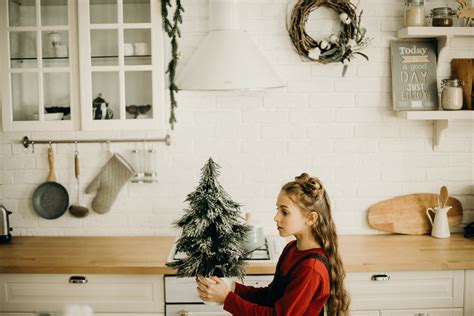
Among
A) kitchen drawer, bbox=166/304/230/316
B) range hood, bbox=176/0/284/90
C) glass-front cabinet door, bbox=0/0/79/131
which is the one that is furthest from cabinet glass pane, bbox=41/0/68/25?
kitchen drawer, bbox=166/304/230/316

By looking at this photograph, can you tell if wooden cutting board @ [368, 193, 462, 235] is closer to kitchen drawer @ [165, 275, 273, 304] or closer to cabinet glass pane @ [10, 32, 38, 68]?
kitchen drawer @ [165, 275, 273, 304]

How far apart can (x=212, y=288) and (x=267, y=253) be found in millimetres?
1161

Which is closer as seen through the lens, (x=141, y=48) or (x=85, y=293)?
(x=85, y=293)

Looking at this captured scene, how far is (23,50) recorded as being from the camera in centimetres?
346

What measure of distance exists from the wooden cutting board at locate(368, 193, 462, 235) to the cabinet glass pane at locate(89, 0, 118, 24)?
6.14 feet

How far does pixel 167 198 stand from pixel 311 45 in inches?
48.5

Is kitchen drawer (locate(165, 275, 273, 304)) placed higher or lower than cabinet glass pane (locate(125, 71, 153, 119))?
lower

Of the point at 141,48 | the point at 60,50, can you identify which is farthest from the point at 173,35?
the point at 60,50

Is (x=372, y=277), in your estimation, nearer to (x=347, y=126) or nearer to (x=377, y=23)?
(x=347, y=126)

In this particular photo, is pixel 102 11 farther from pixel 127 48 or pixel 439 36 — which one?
pixel 439 36

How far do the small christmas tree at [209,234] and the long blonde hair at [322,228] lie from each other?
29 centimetres

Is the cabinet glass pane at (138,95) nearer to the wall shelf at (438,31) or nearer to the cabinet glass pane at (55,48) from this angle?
the cabinet glass pane at (55,48)

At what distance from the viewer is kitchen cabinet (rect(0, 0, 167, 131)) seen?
3396 mm

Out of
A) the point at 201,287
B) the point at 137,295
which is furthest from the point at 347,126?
the point at 201,287
